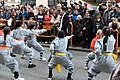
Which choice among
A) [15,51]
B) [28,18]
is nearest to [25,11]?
[28,18]

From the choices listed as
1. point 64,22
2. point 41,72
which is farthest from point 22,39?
point 64,22

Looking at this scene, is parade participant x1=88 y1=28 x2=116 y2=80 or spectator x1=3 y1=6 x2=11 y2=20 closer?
parade participant x1=88 y1=28 x2=116 y2=80

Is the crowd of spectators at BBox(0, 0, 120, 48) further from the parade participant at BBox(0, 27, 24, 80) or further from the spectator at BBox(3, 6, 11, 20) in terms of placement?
the parade participant at BBox(0, 27, 24, 80)

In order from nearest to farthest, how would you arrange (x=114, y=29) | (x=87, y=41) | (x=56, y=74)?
(x=56, y=74)
(x=114, y=29)
(x=87, y=41)

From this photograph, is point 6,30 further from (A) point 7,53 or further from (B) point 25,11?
(B) point 25,11

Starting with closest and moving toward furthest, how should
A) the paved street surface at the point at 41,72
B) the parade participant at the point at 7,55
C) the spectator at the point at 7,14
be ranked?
the parade participant at the point at 7,55, the paved street surface at the point at 41,72, the spectator at the point at 7,14

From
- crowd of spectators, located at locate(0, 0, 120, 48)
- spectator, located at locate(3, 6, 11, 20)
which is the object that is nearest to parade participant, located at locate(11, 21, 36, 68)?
crowd of spectators, located at locate(0, 0, 120, 48)

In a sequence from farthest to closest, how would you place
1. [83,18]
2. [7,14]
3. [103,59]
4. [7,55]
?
[7,14] → [83,18] → [7,55] → [103,59]

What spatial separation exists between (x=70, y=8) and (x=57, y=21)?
0.76 metres

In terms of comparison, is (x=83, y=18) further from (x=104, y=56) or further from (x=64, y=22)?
(x=104, y=56)

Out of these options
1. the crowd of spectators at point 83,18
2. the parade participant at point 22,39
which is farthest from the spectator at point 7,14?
the parade participant at point 22,39

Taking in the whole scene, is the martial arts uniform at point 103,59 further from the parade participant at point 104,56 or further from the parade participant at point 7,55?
the parade participant at point 7,55

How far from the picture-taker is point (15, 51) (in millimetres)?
9461

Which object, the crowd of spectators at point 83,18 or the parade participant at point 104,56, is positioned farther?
the crowd of spectators at point 83,18
